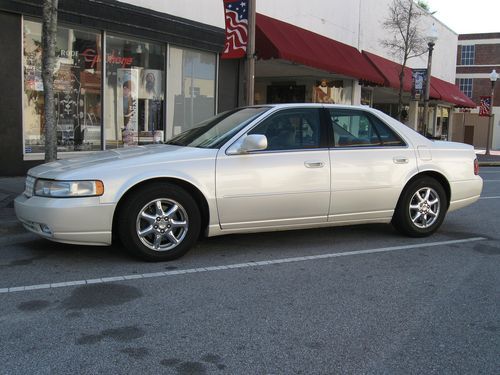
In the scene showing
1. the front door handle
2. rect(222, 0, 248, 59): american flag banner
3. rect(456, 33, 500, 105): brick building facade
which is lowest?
the front door handle

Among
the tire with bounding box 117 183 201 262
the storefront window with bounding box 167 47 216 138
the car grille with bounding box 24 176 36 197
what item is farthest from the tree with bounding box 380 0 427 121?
the car grille with bounding box 24 176 36 197

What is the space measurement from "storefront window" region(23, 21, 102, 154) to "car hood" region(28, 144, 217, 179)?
542 centimetres

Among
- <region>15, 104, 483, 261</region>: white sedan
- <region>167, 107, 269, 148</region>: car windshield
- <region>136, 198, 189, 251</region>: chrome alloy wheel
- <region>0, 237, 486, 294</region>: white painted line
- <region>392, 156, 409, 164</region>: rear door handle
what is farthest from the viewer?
<region>392, 156, 409, 164</region>: rear door handle

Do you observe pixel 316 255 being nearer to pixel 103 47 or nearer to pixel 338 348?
pixel 338 348

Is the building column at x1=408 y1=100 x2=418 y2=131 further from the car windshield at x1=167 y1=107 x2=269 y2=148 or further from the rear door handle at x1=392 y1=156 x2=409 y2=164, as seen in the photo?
the car windshield at x1=167 y1=107 x2=269 y2=148

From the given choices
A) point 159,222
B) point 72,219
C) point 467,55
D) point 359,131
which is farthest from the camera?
point 467,55

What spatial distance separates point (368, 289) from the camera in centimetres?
479

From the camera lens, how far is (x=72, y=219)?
505cm

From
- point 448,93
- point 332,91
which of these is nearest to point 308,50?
point 332,91

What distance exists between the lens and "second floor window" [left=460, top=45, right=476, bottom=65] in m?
49.0

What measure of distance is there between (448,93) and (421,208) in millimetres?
24302

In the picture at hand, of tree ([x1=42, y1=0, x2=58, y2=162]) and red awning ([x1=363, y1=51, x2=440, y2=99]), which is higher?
red awning ([x1=363, y1=51, x2=440, y2=99])

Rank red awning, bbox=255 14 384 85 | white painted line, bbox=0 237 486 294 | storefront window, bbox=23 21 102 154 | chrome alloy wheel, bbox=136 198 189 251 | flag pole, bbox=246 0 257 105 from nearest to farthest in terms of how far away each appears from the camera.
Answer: white painted line, bbox=0 237 486 294 → chrome alloy wheel, bbox=136 198 189 251 → flag pole, bbox=246 0 257 105 → storefront window, bbox=23 21 102 154 → red awning, bbox=255 14 384 85

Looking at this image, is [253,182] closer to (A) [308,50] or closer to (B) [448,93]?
(A) [308,50]
